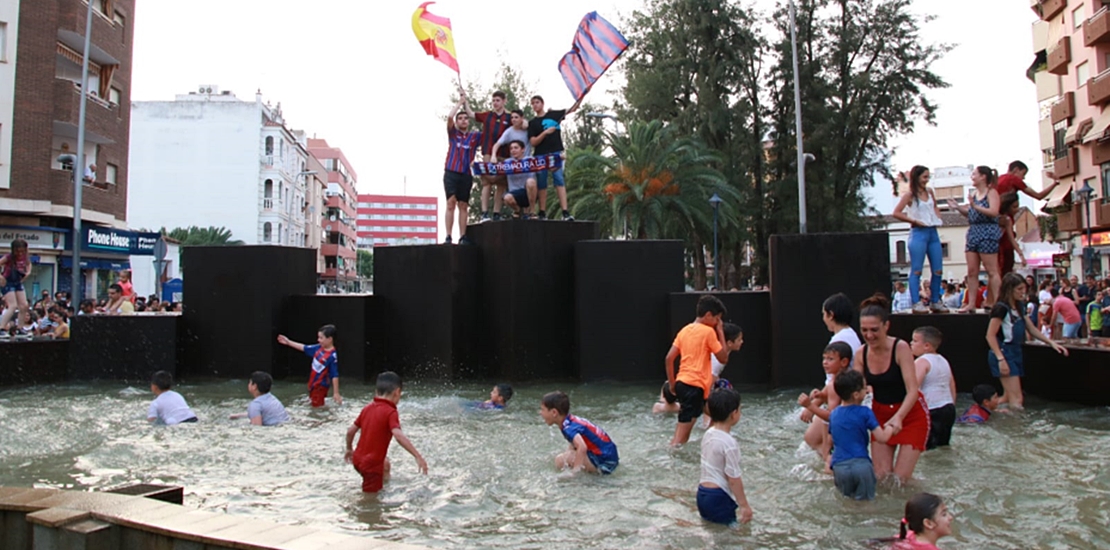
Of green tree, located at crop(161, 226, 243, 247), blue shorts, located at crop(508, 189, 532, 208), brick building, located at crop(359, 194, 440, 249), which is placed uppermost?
brick building, located at crop(359, 194, 440, 249)

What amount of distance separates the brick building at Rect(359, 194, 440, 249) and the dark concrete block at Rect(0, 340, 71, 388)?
177325mm

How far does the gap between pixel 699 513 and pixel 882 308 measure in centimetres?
212

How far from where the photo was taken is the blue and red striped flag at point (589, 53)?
1436cm

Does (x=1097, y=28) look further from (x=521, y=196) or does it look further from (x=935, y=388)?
(x=935, y=388)

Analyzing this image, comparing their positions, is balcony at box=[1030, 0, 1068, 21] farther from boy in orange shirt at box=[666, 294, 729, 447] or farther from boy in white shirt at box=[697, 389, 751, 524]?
boy in white shirt at box=[697, 389, 751, 524]

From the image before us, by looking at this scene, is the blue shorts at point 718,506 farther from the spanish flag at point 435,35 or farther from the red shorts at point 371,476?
the spanish flag at point 435,35

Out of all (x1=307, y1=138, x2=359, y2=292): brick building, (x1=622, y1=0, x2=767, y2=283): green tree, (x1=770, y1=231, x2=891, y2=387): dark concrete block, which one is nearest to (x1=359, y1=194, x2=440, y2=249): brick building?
(x1=307, y1=138, x2=359, y2=292): brick building

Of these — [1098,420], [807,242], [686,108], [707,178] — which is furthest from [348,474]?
[686,108]

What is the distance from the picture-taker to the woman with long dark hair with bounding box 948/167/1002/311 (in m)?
10.9

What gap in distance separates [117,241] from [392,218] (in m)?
162

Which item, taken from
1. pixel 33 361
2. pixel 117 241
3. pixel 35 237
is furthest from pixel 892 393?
pixel 117 241

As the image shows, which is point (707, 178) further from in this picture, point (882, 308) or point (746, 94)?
point (882, 308)

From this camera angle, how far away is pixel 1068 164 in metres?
40.5

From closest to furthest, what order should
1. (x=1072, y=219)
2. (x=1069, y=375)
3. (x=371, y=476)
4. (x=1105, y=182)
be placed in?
(x=371, y=476)
(x=1069, y=375)
(x=1105, y=182)
(x=1072, y=219)
